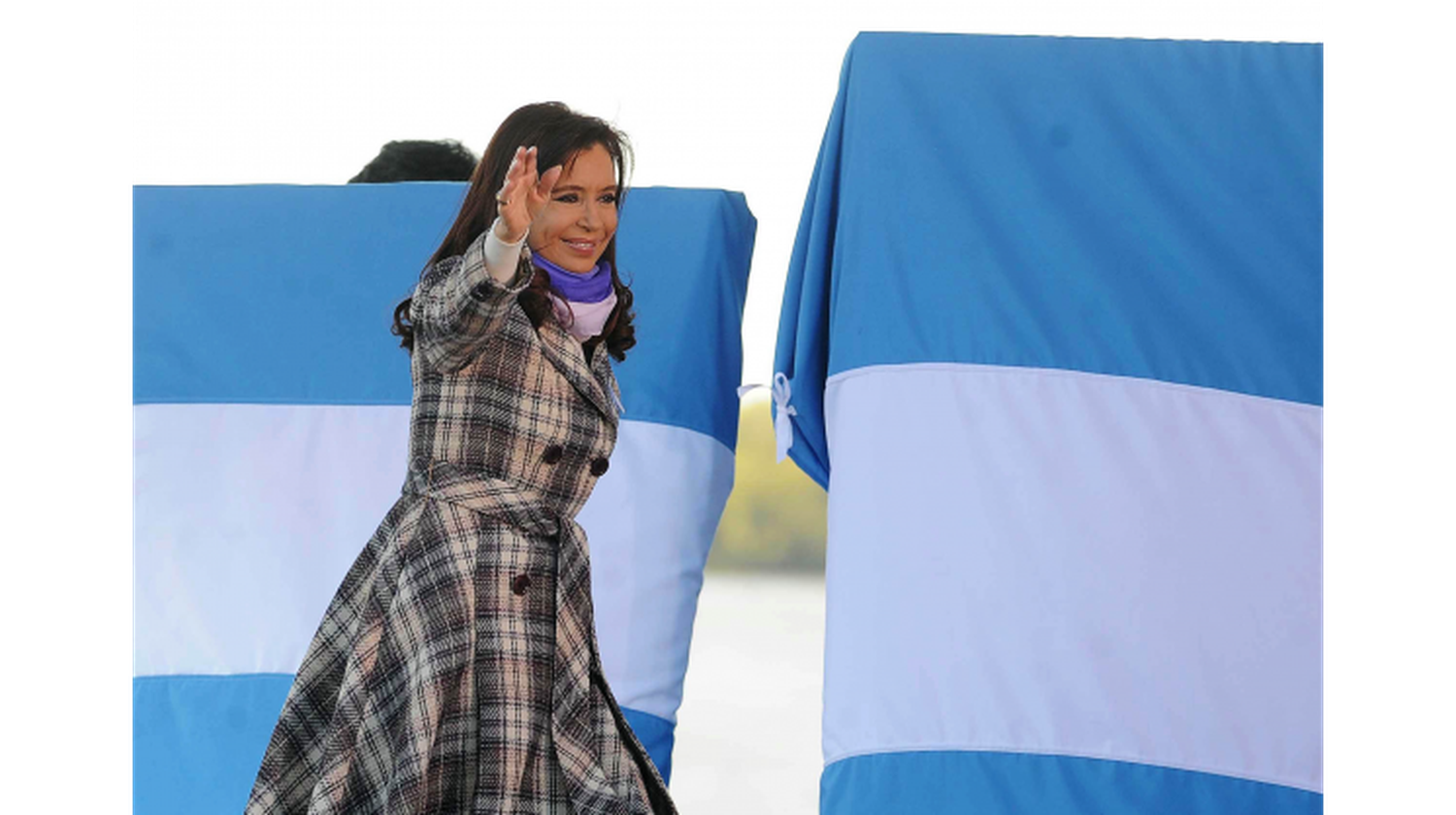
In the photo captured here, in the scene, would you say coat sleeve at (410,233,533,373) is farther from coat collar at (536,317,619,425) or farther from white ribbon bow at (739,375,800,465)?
white ribbon bow at (739,375,800,465)

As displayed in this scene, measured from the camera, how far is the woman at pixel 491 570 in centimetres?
173

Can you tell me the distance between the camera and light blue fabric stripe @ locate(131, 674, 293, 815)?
2584mm

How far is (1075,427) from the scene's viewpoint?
7.39ft

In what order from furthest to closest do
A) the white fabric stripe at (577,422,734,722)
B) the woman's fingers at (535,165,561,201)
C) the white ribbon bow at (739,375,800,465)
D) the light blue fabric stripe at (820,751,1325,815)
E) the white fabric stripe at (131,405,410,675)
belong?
the white fabric stripe at (131,405,410,675), the white fabric stripe at (577,422,734,722), the white ribbon bow at (739,375,800,465), the light blue fabric stripe at (820,751,1325,815), the woman's fingers at (535,165,561,201)

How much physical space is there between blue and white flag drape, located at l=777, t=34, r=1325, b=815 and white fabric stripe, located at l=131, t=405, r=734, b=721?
322 mm

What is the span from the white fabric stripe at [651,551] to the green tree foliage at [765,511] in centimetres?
11

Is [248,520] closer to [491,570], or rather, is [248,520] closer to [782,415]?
[782,415]

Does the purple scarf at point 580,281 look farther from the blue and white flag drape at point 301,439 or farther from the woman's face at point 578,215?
the blue and white flag drape at point 301,439

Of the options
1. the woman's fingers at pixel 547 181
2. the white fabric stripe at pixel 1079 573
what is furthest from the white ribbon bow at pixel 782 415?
the woman's fingers at pixel 547 181

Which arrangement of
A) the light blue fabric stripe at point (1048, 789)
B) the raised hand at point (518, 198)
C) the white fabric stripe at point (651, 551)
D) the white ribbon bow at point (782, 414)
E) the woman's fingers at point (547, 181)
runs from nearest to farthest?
the raised hand at point (518, 198) < the woman's fingers at point (547, 181) < the light blue fabric stripe at point (1048, 789) < the white ribbon bow at point (782, 414) < the white fabric stripe at point (651, 551)

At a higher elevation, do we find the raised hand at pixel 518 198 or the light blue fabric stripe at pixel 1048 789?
the raised hand at pixel 518 198

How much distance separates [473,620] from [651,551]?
0.79 m

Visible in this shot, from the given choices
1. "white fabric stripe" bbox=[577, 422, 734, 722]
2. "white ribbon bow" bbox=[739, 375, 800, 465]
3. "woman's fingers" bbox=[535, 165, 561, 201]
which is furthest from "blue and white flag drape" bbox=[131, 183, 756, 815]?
"woman's fingers" bbox=[535, 165, 561, 201]
